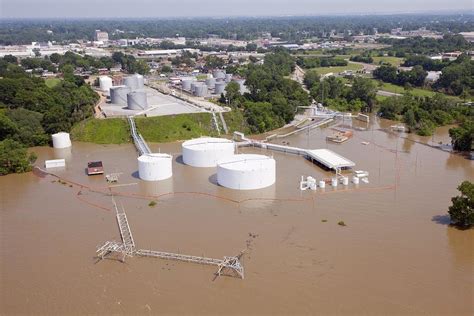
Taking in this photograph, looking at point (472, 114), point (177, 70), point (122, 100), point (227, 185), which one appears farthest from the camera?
point (177, 70)

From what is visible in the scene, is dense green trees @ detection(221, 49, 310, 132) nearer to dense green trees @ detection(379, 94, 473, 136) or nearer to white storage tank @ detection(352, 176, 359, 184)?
dense green trees @ detection(379, 94, 473, 136)

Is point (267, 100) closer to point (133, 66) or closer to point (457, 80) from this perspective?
point (457, 80)

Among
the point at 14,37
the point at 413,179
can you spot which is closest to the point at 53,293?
the point at 413,179

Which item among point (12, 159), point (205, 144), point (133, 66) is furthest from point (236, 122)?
point (133, 66)

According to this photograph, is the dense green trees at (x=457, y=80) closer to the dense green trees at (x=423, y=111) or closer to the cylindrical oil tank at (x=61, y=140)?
the dense green trees at (x=423, y=111)

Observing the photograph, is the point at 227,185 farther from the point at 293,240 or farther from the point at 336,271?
the point at 336,271

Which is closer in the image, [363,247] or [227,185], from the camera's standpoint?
[363,247]

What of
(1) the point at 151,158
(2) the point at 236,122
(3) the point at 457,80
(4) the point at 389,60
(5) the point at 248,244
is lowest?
(5) the point at 248,244
